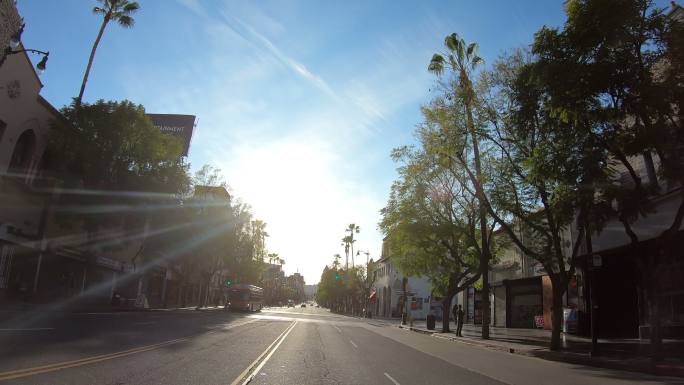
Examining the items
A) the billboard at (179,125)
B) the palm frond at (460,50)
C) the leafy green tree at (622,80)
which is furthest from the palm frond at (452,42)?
the billboard at (179,125)

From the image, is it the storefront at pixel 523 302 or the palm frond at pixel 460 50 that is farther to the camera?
the storefront at pixel 523 302

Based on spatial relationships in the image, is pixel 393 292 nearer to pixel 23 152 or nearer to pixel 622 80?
pixel 23 152

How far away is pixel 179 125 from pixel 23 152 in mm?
23919

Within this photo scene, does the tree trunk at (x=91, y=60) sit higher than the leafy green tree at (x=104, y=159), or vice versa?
the tree trunk at (x=91, y=60)

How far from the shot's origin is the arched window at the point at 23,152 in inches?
1097

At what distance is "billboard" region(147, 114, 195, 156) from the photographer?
51.5 meters

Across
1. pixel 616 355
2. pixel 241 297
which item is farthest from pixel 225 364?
pixel 241 297

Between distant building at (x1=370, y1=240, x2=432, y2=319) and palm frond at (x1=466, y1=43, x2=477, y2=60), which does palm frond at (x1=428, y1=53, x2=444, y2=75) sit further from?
distant building at (x1=370, y1=240, x2=432, y2=319)

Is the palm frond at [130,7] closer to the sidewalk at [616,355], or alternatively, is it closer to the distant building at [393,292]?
the sidewalk at [616,355]

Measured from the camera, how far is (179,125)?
5203 cm

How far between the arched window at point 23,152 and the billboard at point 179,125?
21.9 metres

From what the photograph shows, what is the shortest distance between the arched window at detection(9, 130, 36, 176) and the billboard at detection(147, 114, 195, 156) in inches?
863

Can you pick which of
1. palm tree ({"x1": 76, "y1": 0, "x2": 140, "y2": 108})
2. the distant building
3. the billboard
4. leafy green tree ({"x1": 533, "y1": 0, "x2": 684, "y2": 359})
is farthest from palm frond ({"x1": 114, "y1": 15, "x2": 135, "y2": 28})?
the distant building

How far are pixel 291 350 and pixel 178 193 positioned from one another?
24.5 metres
